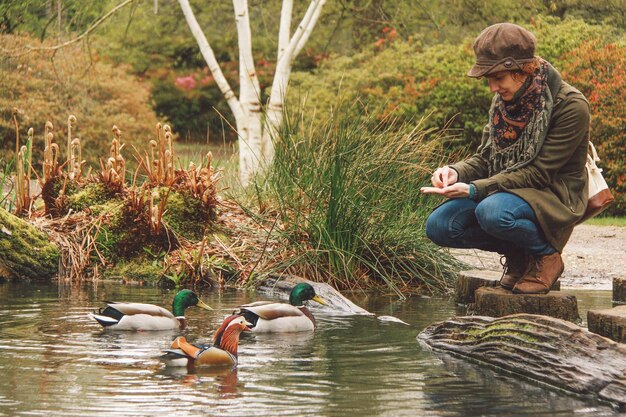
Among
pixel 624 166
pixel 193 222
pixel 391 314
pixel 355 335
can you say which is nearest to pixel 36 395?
pixel 355 335

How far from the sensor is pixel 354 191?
32.8 ft

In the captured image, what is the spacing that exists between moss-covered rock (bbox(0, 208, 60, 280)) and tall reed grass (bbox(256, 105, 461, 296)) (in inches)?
90.8

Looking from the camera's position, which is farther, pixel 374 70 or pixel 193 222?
pixel 374 70

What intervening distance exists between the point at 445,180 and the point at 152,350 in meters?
2.12

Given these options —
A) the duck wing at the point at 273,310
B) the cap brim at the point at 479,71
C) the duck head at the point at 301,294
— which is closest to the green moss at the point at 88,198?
the duck head at the point at 301,294

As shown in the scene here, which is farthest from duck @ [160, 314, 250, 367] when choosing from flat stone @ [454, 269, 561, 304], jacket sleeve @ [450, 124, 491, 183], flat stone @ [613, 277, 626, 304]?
flat stone @ [613, 277, 626, 304]

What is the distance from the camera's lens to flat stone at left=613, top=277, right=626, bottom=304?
9180 mm

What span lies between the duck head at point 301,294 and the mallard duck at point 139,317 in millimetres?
823

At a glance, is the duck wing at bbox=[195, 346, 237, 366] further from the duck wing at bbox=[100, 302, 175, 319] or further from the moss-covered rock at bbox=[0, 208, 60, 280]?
the moss-covered rock at bbox=[0, 208, 60, 280]

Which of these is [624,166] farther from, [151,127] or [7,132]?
[7,132]

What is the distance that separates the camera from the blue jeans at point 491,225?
712cm

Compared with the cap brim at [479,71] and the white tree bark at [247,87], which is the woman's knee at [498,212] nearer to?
the cap brim at [479,71]

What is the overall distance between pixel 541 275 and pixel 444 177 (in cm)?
94

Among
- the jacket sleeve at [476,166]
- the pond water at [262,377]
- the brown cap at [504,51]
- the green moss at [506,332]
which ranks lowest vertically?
the pond water at [262,377]
